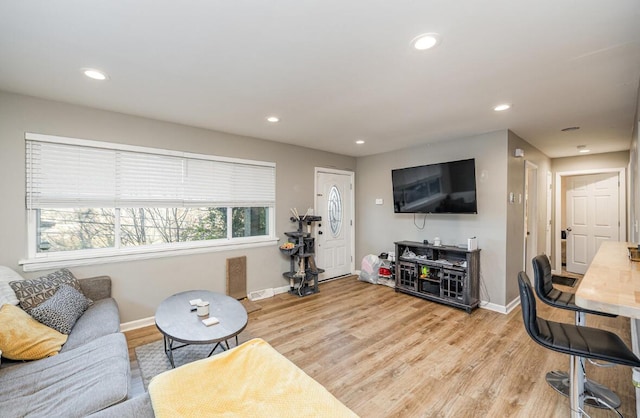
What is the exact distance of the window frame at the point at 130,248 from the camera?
2678 mm

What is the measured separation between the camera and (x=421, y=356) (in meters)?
2.59

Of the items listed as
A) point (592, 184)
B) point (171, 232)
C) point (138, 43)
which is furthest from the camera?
point (592, 184)

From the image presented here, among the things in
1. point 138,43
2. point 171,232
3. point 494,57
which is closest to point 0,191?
point 171,232

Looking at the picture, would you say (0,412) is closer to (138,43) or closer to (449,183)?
(138,43)

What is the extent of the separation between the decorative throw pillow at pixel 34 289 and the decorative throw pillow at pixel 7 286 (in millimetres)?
31

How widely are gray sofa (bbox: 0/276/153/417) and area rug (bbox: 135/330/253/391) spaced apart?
0.50 m

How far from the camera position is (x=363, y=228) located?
5.59 metres

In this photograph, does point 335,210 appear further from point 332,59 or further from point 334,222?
point 332,59

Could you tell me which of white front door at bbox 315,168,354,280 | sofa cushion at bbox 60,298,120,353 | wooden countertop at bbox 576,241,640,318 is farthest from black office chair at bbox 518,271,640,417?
white front door at bbox 315,168,354,280

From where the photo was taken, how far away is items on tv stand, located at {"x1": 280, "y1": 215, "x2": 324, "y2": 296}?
4.38 meters

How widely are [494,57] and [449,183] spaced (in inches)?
88.6

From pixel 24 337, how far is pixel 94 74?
1921mm

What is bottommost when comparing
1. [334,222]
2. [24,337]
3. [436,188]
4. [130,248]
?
[24,337]

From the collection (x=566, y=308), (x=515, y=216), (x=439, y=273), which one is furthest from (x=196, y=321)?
(x=515, y=216)
